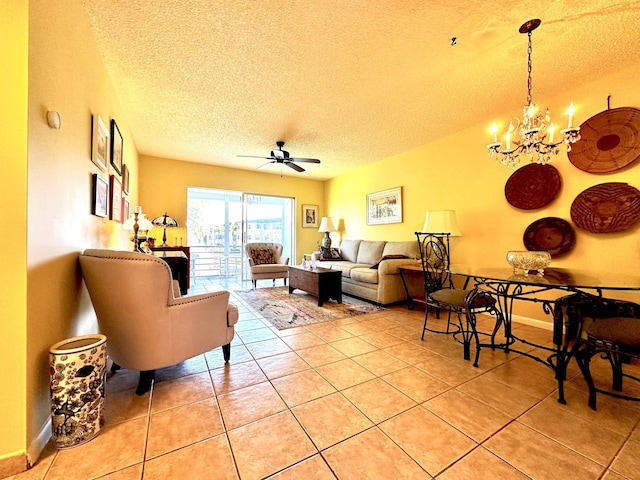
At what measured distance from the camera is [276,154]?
389 cm

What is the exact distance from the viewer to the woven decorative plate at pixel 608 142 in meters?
2.28

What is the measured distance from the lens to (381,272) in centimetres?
365

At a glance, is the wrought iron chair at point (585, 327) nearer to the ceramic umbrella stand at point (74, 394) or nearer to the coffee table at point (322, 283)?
the coffee table at point (322, 283)

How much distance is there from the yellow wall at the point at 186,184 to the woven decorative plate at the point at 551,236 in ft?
14.9

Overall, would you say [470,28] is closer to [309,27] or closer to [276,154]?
[309,27]

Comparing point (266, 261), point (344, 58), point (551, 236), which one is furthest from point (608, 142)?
point (266, 261)

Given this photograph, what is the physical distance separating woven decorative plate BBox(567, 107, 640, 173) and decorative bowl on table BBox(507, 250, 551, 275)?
1.35 metres

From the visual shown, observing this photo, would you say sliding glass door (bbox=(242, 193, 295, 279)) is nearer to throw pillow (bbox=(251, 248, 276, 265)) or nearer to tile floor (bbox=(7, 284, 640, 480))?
throw pillow (bbox=(251, 248, 276, 265))

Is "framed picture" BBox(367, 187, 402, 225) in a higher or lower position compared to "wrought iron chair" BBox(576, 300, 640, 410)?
higher

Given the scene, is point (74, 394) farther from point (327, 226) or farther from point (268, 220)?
point (268, 220)

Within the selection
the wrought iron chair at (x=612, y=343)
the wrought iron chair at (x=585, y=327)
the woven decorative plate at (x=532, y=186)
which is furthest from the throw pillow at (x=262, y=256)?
the wrought iron chair at (x=612, y=343)

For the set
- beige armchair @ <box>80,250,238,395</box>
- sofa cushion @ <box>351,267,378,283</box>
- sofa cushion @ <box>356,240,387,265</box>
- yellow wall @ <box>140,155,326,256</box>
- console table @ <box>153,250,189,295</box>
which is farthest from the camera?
yellow wall @ <box>140,155,326,256</box>

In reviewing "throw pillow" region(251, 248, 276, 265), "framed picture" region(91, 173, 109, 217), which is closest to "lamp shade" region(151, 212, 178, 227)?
"throw pillow" region(251, 248, 276, 265)

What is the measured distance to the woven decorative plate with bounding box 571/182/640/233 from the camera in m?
2.28
